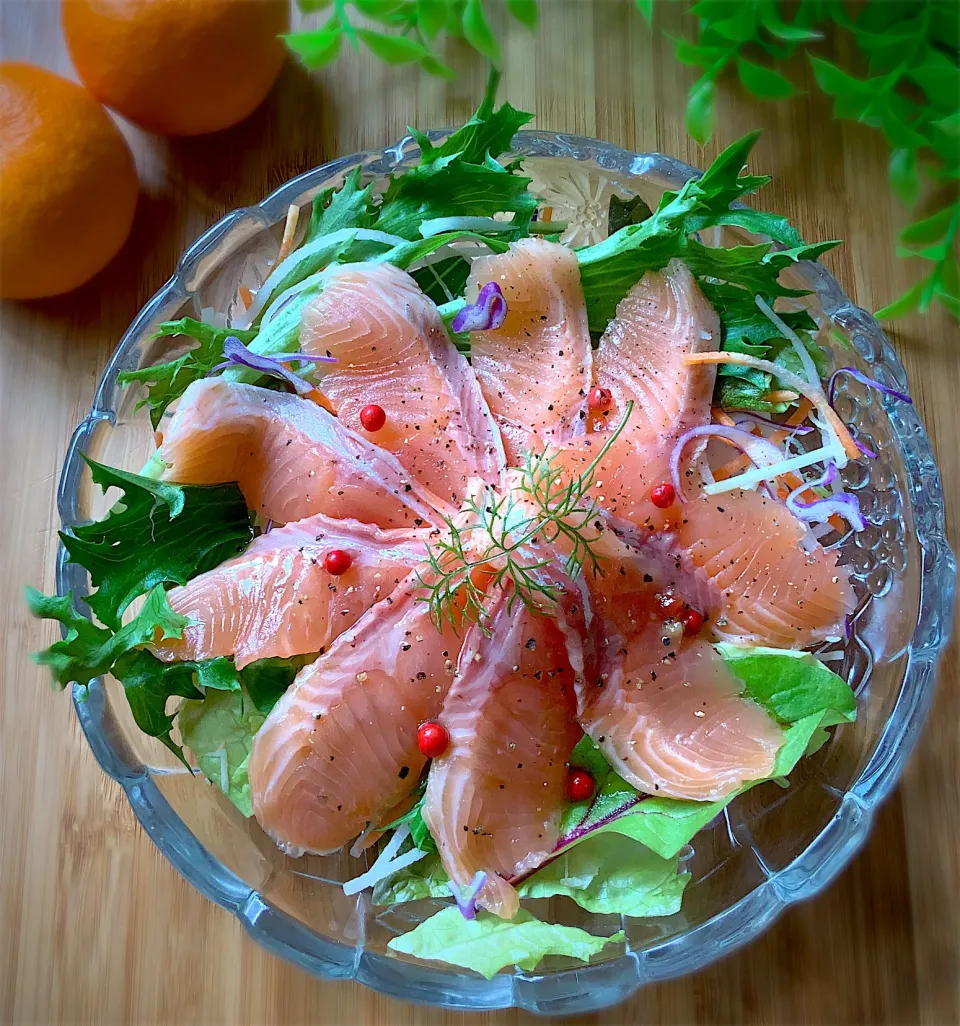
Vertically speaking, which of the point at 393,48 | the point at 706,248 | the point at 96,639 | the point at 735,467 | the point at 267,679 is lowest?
the point at 267,679

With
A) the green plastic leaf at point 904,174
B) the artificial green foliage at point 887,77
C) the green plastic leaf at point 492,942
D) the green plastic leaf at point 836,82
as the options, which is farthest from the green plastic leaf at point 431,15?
the green plastic leaf at point 492,942

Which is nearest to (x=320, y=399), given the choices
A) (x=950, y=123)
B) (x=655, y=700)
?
(x=655, y=700)

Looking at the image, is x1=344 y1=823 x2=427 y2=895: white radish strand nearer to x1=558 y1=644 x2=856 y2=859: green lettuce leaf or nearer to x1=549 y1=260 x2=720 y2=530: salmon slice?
x1=558 y1=644 x2=856 y2=859: green lettuce leaf

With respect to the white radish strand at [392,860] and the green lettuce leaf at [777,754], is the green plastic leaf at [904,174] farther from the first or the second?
the white radish strand at [392,860]

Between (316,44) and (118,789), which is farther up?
(316,44)

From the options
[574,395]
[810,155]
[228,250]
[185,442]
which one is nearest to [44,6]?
[228,250]

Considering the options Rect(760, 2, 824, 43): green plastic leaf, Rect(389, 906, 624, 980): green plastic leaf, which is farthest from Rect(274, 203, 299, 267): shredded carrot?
Rect(389, 906, 624, 980): green plastic leaf

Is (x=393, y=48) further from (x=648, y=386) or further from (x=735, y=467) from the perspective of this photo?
(x=735, y=467)
